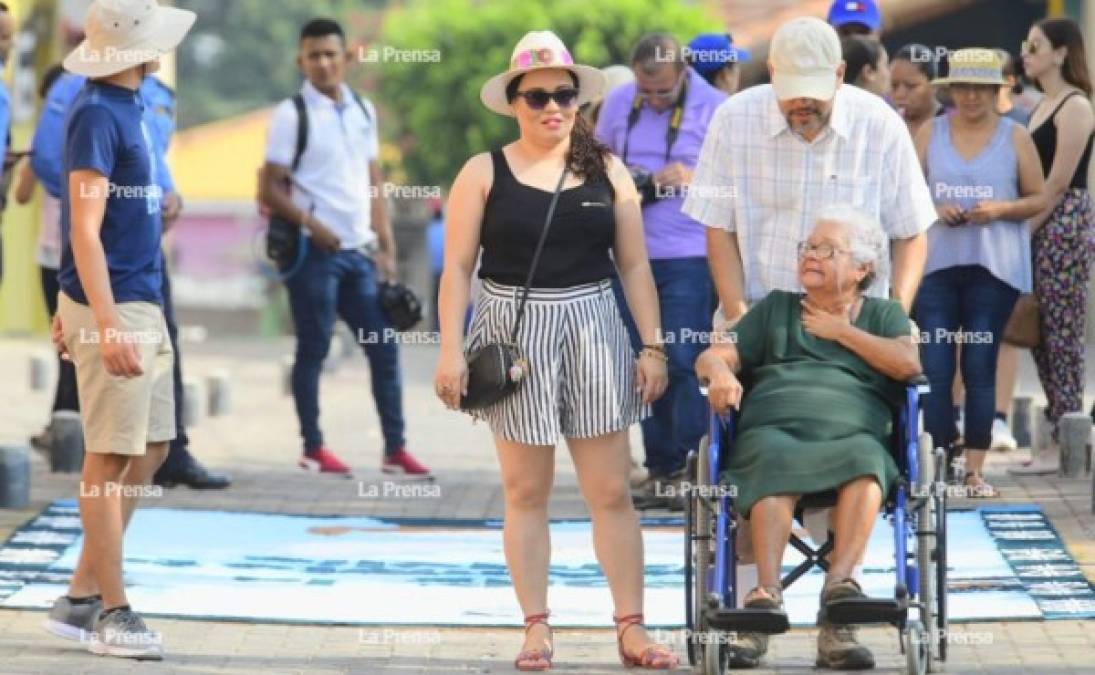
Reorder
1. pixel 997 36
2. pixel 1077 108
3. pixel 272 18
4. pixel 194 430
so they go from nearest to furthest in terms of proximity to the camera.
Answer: pixel 1077 108
pixel 194 430
pixel 997 36
pixel 272 18

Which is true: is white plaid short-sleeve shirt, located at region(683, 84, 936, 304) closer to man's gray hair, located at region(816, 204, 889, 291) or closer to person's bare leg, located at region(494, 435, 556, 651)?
man's gray hair, located at region(816, 204, 889, 291)

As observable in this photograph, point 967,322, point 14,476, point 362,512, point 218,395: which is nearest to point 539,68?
point 967,322

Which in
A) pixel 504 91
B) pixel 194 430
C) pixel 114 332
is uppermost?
pixel 504 91

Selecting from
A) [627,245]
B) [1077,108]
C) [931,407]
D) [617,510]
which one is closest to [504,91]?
[627,245]

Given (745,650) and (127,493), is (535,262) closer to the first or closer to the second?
(745,650)

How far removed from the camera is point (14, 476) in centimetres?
1209

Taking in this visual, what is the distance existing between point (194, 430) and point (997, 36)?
14311 millimetres

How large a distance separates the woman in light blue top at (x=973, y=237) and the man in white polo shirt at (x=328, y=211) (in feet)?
9.20

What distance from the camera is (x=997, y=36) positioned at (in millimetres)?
29078

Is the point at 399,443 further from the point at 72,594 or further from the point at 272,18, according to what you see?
the point at 272,18

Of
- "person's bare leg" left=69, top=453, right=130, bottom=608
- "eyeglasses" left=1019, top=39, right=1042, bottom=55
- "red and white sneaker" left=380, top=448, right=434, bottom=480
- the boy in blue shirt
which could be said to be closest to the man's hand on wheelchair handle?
the boy in blue shirt

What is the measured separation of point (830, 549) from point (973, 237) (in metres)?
4.03

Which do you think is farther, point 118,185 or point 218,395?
point 218,395

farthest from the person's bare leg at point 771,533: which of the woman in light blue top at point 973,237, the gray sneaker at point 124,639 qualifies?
the woman in light blue top at point 973,237
